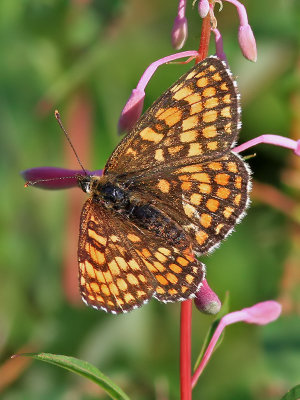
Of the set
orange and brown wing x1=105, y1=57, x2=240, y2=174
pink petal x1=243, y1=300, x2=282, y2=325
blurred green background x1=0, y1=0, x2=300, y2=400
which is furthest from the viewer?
blurred green background x1=0, y1=0, x2=300, y2=400

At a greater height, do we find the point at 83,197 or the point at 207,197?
the point at 207,197

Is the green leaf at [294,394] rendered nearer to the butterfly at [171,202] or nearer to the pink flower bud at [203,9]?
the butterfly at [171,202]

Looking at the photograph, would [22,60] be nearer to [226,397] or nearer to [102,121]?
[102,121]

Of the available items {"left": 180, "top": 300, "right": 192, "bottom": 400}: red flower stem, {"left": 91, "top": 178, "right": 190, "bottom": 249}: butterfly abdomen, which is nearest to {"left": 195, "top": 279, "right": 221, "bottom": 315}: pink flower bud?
{"left": 180, "top": 300, "right": 192, "bottom": 400}: red flower stem

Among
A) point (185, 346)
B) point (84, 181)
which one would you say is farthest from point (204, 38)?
point (185, 346)

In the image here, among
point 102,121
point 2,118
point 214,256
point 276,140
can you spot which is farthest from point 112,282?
point 2,118

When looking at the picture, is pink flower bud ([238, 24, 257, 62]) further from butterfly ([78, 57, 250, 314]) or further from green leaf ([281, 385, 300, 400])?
green leaf ([281, 385, 300, 400])

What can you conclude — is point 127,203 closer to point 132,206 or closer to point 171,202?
point 132,206
